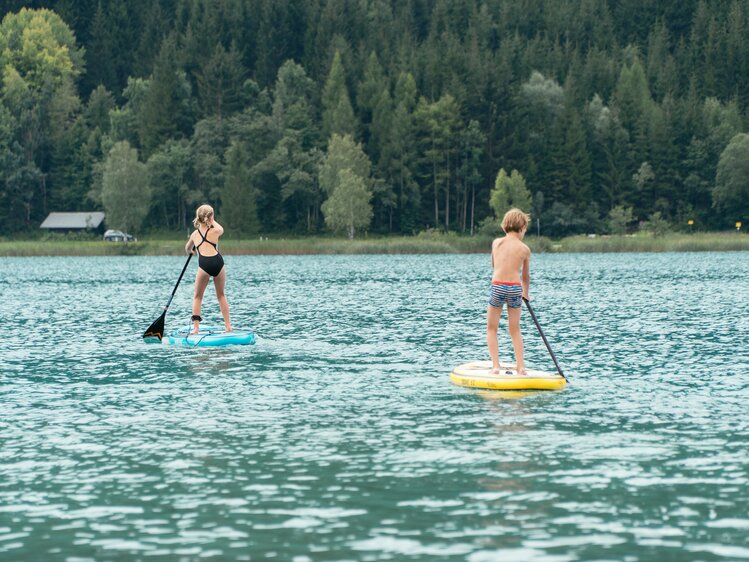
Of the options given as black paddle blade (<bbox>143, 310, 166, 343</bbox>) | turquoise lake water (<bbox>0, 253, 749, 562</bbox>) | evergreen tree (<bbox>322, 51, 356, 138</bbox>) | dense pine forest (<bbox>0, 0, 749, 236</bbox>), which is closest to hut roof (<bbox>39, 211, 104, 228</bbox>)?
dense pine forest (<bbox>0, 0, 749, 236</bbox>)

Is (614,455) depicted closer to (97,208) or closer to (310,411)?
(310,411)

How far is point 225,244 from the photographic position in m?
128

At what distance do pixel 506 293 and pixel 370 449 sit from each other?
4.96m

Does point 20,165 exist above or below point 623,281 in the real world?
above

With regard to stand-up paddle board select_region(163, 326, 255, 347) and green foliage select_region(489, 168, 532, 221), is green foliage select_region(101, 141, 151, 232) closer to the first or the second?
green foliage select_region(489, 168, 532, 221)

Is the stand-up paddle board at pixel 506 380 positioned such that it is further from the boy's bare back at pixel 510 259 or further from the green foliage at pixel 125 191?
the green foliage at pixel 125 191

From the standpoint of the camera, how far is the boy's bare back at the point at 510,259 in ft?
64.7

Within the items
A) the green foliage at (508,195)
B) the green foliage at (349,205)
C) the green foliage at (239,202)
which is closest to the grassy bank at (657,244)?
the green foliage at (508,195)

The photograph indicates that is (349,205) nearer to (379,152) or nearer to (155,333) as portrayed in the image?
(379,152)

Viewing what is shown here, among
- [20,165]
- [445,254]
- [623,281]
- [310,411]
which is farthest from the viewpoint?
[20,165]

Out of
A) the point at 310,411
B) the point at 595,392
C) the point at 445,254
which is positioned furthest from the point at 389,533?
the point at 445,254

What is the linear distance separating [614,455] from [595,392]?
17.9 feet

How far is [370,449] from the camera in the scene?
52.1ft

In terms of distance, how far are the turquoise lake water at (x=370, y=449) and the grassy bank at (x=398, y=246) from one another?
272 feet
